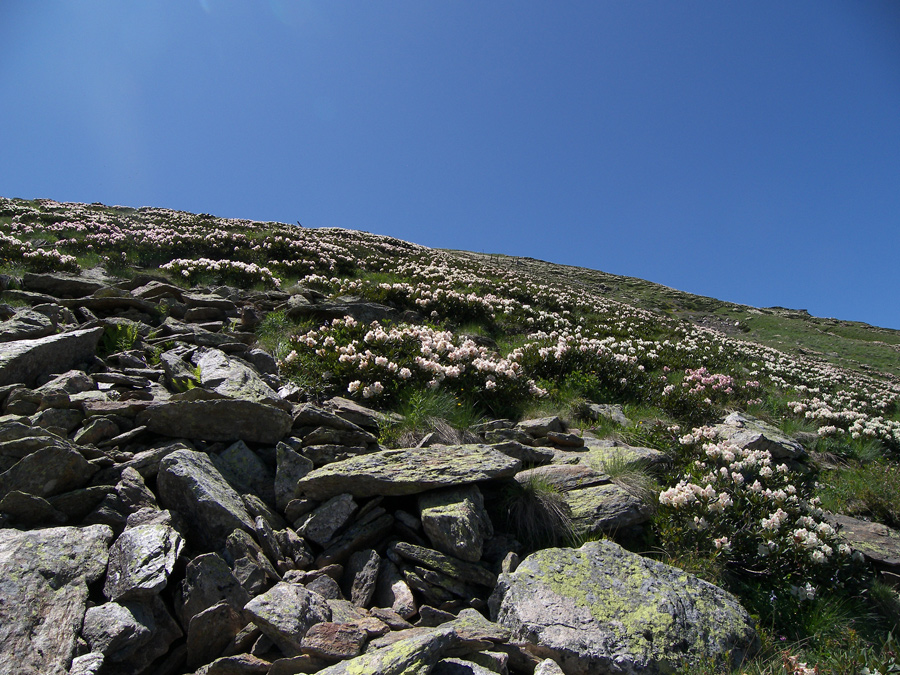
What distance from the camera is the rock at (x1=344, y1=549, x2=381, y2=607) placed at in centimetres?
317

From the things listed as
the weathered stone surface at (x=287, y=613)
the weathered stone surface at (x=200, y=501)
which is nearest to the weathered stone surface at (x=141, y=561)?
the weathered stone surface at (x=200, y=501)

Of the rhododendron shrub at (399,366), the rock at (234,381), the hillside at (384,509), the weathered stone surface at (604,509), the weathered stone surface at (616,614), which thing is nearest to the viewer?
the hillside at (384,509)

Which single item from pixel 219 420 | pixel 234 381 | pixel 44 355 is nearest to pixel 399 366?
pixel 234 381

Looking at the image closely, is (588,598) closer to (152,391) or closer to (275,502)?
(275,502)

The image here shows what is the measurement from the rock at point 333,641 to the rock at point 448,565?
32.6 inches

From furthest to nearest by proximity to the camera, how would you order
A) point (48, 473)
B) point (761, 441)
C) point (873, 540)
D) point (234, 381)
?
point (761, 441), point (873, 540), point (234, 381), point (48, 473)

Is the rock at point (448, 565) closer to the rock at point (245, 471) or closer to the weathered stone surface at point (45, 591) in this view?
the rock at point (245, 471)

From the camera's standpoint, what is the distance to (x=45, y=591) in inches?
95.5

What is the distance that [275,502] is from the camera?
12.8 feet

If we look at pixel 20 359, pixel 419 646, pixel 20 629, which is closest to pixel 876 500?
pixel 419 646

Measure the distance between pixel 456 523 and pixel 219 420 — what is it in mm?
2506

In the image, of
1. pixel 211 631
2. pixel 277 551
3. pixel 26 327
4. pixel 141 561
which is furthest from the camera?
pixel 26 327

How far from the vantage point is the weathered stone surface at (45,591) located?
2123 mm

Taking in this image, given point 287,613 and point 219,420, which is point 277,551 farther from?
point 219,420
